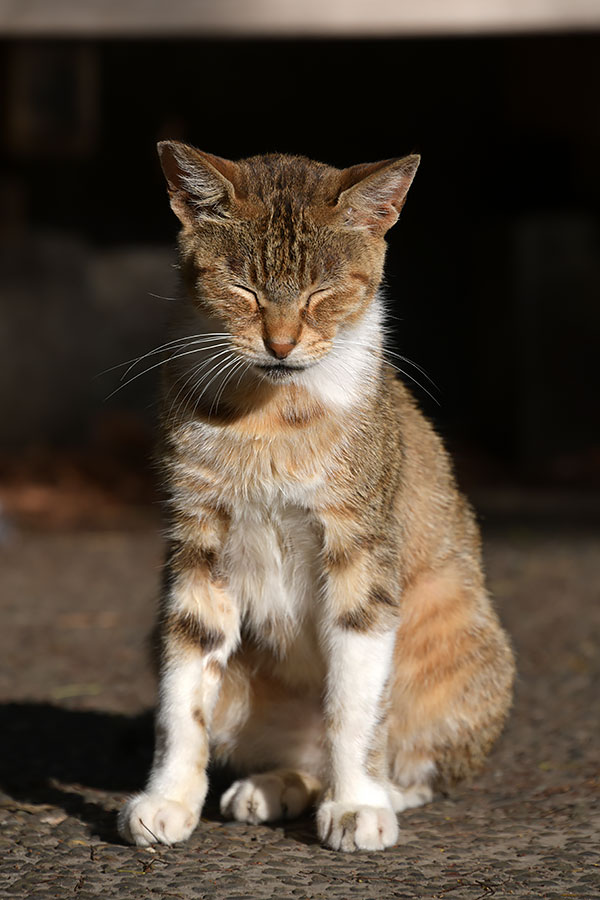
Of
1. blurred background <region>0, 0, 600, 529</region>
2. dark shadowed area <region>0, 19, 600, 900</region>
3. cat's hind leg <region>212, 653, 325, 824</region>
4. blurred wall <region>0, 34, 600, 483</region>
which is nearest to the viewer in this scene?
cat's hind leg <region>212, 653, 325, 824</region>

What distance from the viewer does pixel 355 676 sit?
10.9ft

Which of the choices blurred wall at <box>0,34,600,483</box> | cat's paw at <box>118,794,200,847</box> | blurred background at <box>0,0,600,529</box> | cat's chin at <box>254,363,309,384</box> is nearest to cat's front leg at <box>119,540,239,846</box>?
cat's paw at <box>118,794,200,847</box>

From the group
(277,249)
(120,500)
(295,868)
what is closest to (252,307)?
(277,249)

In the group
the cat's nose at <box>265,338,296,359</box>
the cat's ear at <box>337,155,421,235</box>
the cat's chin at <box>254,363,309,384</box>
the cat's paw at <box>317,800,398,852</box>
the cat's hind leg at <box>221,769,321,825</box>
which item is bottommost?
the cat's hind leg at <box>221,769,321,825</box>

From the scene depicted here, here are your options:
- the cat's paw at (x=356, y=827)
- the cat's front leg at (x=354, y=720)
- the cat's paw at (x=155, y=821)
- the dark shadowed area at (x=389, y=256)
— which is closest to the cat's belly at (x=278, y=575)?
the cat's front leg at (x=354, y=720)

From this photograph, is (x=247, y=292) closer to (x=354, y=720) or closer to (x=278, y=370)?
(x=278, y=370)

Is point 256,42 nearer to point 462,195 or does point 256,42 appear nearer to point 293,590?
point 462,195

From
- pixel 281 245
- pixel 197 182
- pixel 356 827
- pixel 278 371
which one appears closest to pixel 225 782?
pixel 356 827

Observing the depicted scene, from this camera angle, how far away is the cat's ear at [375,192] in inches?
132

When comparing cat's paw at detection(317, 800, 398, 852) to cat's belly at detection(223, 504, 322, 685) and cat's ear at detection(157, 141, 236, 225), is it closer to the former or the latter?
cat's belly at detection(223, 504, 322, 685)

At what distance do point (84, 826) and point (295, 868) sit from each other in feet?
2.15

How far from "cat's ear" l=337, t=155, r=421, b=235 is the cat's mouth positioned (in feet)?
1.54

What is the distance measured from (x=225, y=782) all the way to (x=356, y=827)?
82cm

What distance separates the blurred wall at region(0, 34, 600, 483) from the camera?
10.2m
